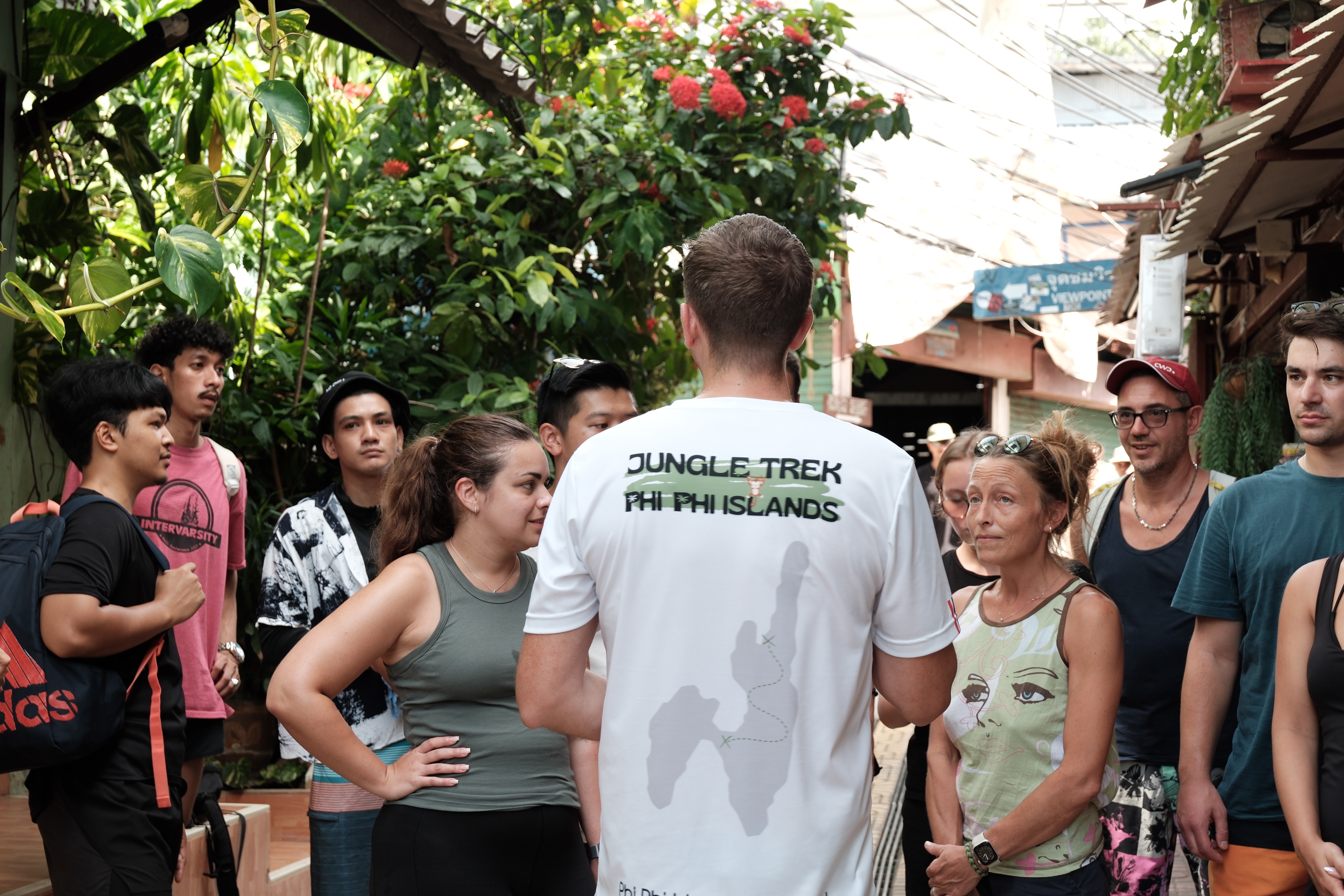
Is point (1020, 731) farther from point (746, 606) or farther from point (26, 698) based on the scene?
point (26, 698)

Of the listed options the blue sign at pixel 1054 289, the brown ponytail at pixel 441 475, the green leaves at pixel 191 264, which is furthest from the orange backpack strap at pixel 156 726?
the blue sign at pixel 1054 289

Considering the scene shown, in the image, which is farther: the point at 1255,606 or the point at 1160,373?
the point at 1160,373

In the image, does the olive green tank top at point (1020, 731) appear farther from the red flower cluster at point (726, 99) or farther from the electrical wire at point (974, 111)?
the electrical wire at point (974, 111)

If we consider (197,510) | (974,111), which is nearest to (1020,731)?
(197,510)

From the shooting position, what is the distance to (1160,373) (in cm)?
382

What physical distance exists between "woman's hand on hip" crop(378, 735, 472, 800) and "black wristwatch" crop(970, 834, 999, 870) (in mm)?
1195

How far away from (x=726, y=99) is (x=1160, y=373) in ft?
11.0

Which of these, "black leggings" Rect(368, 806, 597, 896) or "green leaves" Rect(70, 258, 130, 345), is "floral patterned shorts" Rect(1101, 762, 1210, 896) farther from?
"green leaves" Rect(70, 258, 130, 345)

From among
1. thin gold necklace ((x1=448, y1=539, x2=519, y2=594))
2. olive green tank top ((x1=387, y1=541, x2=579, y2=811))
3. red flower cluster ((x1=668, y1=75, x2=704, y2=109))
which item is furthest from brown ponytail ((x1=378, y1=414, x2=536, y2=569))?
red flower cluster ((x1=668, y1=75, x2=704, y2=109))

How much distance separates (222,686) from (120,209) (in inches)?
123

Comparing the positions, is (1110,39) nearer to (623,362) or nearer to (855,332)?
(855,332)

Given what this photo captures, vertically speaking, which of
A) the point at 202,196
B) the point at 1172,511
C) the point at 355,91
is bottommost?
the point at 1172,511

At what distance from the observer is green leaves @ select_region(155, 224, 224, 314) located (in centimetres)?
307

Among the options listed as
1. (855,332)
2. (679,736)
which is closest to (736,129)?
(679,736)
